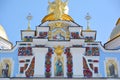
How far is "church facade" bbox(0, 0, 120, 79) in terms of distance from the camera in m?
16.8

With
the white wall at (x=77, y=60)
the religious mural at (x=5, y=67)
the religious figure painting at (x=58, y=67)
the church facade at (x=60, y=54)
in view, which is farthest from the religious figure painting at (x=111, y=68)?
the religious mural at (x=5, y=67)

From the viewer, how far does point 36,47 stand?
17188 mm

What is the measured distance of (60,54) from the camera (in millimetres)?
17297

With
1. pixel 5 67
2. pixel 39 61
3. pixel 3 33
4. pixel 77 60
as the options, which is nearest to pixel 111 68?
pixel 77 60

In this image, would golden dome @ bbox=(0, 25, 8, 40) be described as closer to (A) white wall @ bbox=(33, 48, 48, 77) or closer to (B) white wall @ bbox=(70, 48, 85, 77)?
(A) white wall @ bbox=(33, 48, 48, 77)

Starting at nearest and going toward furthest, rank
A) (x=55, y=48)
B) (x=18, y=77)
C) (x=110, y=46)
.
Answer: (x=18, y=77) → (x=55, y=48) → (x=110, y=46)

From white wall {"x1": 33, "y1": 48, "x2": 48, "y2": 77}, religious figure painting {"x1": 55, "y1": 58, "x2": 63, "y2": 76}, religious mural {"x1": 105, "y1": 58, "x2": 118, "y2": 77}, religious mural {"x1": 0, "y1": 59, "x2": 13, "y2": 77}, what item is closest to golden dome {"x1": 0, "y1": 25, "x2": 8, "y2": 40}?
religious mural {"x1": 0, "y1": 59, "x2": 13, "y2": 77}

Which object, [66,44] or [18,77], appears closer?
[18,77]

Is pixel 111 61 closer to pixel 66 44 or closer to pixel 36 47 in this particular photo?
pixel 66 44

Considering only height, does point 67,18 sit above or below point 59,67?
above

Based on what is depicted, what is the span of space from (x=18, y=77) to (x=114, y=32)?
622 centimetres

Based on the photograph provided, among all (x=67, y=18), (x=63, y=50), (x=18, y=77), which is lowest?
(x=18, y=77)

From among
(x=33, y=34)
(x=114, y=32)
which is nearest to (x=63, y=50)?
(x=33, y=34)

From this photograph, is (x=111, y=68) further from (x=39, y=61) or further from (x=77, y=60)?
(x=39, y=61)
